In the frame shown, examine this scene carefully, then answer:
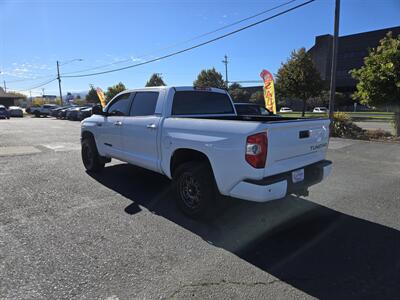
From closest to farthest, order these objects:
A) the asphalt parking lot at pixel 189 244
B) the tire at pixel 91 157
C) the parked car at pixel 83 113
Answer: the asphalt parking lot at pixel 189 244 → the tire at pixel 91 157 → the parked car at pixel 83 113

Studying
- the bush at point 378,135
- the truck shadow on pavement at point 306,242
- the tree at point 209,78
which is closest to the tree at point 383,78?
the bush at point 378,135

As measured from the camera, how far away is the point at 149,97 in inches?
211

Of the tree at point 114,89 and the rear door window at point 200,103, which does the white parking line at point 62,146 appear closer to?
the rear door window at point 200,103

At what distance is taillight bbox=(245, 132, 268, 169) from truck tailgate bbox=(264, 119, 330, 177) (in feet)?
0.25

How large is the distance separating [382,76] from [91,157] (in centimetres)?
1135

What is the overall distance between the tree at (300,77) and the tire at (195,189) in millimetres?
27066

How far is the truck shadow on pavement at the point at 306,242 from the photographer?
2873 millimetres

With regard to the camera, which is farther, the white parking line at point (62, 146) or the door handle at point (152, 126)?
the white parking line at point (62, 146)

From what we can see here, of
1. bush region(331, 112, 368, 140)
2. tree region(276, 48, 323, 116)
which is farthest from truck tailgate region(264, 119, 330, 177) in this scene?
tree region(276, 48, 323, 116)

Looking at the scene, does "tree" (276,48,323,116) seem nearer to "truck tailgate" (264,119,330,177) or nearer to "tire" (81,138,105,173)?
"tire" (81,138,105,173)

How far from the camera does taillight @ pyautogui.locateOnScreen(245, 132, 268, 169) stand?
3460 millimetres

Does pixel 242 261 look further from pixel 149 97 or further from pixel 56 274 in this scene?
pixel 149 97

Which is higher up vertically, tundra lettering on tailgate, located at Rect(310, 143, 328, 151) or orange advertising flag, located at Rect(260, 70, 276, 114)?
orange advertising flag, located at Rect(260, 70, 276, 114)

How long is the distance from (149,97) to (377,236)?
13.1ft
